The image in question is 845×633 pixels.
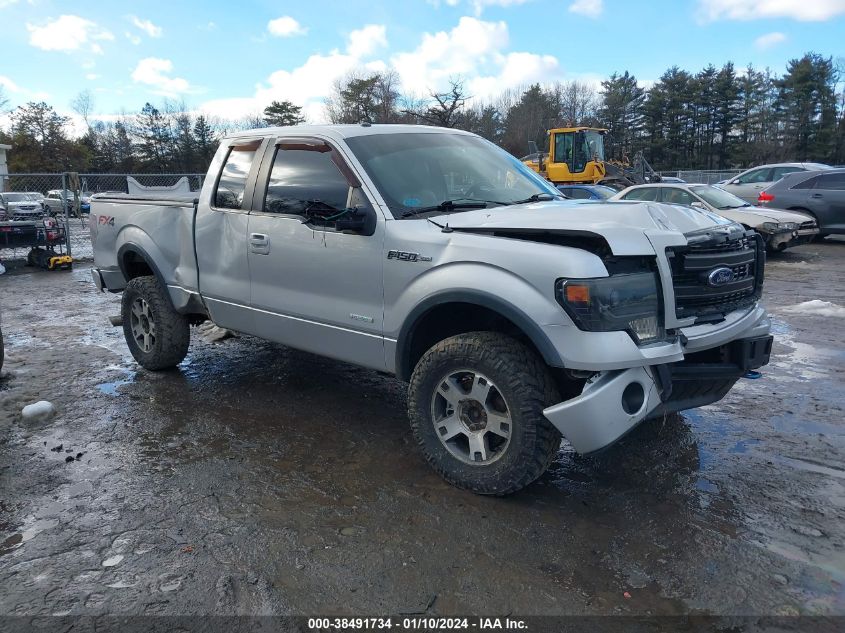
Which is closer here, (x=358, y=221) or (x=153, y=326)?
(x=358, y=221)

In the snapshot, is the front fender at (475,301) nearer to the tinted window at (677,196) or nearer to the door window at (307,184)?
the door window at (307,184)

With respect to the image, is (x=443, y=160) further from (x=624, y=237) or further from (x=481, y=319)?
(x=624, y=237)

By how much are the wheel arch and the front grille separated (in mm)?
791

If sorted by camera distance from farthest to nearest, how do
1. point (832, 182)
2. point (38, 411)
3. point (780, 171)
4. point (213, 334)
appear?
point (780, 171), point (832, 182), point (213, 334), point (38, 411)

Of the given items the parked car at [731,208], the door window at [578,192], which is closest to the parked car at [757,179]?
the parked car at [731,208]

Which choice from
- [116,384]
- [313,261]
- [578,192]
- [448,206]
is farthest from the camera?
[578,192]

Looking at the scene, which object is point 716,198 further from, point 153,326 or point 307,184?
point 153,326

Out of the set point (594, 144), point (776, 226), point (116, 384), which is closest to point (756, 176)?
point (776, 226)

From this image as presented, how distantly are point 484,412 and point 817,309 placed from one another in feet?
22.0

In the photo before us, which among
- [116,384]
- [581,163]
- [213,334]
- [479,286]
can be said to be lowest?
[116,384]

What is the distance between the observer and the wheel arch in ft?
10.5

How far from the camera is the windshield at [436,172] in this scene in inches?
160

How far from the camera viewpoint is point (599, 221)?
3.30m

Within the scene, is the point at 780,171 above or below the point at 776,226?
above
